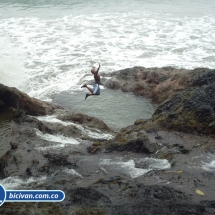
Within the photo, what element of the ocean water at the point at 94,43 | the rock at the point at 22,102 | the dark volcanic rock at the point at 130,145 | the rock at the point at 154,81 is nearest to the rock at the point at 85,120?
the rock at the point at 22,102

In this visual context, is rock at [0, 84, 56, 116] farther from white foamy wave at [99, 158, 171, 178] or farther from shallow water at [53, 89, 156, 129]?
white foamy wave at [99, 158, 171, 178]

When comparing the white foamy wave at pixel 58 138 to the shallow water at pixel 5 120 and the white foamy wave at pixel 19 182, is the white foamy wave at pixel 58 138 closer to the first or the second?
the shallow water at pixel 5 120

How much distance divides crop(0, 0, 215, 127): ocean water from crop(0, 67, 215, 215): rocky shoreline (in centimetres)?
316

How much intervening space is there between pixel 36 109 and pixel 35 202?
570 cm

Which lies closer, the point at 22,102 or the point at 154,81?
Result: the point at 22,102

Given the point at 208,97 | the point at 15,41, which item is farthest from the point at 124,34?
the point at 208,97

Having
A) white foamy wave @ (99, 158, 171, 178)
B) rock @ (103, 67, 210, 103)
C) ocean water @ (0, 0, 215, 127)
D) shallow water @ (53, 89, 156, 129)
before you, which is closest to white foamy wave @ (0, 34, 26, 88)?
ocean water @ (0, 0, 215, 127)

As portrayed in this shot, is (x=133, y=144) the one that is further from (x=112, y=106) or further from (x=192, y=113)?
(x=112, y=106)

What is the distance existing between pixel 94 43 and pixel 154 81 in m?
8.50

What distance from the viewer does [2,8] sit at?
97.8 ft

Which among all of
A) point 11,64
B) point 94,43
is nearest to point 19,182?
point 11,64

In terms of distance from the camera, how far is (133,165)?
5.85 meters

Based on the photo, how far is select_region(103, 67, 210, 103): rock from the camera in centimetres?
1157

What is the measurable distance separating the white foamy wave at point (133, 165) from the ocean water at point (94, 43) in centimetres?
455
